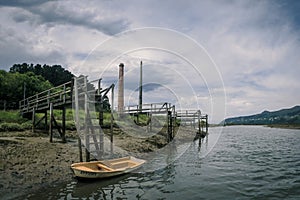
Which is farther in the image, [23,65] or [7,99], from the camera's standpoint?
[23,65]

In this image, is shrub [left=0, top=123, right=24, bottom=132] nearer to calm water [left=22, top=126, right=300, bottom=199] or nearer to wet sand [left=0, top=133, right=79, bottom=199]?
wet sand [left=0, top=133, right=79, bottom=199]

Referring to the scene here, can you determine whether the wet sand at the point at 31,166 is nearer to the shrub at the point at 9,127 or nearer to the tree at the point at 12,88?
the shrub at the point at 9,127

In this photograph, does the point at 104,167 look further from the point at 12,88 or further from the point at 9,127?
the point at 12,88

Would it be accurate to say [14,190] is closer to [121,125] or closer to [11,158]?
[11,158]

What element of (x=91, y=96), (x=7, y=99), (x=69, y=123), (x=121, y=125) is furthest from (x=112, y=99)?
(x=7, y=99)

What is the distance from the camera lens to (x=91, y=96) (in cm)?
1727

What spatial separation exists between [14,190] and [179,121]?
50.2m

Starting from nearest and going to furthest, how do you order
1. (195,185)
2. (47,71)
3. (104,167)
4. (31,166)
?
1. (31,166)
2. (195,185)
3. (104,167)
4. (47,71)

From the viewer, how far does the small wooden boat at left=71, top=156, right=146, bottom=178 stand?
43.6 ft

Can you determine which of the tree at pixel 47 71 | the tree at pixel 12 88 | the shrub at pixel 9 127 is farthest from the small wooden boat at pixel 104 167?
the tree at pixel 47 71

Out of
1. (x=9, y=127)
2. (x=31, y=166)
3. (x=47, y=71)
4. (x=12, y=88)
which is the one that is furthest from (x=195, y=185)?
(x=47, y=71)

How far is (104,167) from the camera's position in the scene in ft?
48.9

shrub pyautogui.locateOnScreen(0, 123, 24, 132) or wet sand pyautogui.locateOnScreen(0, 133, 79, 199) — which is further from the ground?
shrub pyautogui.locateOnScreen(0, 123, 24, 132)

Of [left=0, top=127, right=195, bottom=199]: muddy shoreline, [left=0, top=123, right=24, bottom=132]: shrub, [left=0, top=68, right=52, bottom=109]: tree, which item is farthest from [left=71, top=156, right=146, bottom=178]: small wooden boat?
[left=0, top=68, right=52, bottom=109]: tree
